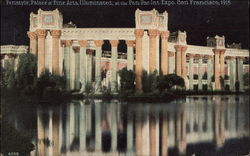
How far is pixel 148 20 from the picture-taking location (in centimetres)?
1795

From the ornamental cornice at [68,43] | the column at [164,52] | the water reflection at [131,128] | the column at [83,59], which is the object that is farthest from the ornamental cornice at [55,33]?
the column at [164,52]

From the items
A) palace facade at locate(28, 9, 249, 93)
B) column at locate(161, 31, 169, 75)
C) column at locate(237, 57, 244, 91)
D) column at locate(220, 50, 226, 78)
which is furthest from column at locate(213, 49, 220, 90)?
column at locate(161, 31, 169, 75)

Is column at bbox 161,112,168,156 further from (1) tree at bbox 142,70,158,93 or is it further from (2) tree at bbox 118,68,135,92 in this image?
(2) tree at bbox 118,68,135,92

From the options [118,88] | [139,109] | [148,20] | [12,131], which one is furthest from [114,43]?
[12,131]

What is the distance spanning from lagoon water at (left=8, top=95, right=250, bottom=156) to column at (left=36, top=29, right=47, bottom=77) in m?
1.56

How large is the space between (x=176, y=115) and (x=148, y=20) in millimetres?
6546

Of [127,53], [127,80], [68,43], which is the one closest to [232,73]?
[127,53]

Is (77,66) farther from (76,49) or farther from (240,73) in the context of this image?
(240,73)

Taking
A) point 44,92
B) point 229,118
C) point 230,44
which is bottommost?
point 229,118

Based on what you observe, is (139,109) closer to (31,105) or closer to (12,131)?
(31,105)

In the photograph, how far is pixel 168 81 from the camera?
1586cm

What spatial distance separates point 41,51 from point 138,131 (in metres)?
6.82

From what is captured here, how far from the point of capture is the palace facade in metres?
16.0

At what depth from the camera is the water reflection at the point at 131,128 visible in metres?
8.32
